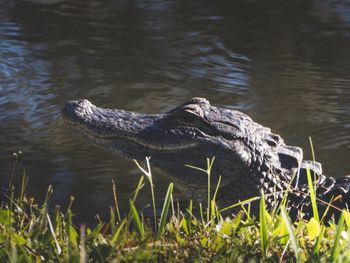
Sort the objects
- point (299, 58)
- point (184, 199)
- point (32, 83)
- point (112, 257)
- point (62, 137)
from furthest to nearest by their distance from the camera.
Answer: point (299, 58) < point (32, 83) < point (62, 137) < point (184, 199) < point (112, 257)

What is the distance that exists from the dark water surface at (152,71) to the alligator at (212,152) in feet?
1.76

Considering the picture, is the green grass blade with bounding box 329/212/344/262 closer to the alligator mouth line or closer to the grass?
the grass

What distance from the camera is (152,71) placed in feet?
24.3

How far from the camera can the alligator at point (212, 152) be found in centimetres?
452

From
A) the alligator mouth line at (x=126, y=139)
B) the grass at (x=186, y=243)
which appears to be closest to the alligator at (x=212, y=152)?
the alligator mouth line at (x=126, y=139)

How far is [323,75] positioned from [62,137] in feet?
8.05

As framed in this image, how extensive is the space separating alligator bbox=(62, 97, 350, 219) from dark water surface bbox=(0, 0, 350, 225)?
538mm

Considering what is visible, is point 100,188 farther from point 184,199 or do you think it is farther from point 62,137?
point 62,137

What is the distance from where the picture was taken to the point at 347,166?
18.2 feet

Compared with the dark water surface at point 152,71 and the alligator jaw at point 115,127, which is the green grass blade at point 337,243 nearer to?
the alligator jaw at point 115,127

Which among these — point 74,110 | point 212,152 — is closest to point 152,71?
point 74,110

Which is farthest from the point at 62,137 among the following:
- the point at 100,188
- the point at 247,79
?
the point at 247,79

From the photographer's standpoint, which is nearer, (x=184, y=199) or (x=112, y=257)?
(x=112, y=257)

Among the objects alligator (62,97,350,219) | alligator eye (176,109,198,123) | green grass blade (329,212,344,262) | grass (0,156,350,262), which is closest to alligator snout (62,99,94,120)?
alligator (62,97,350,219)
